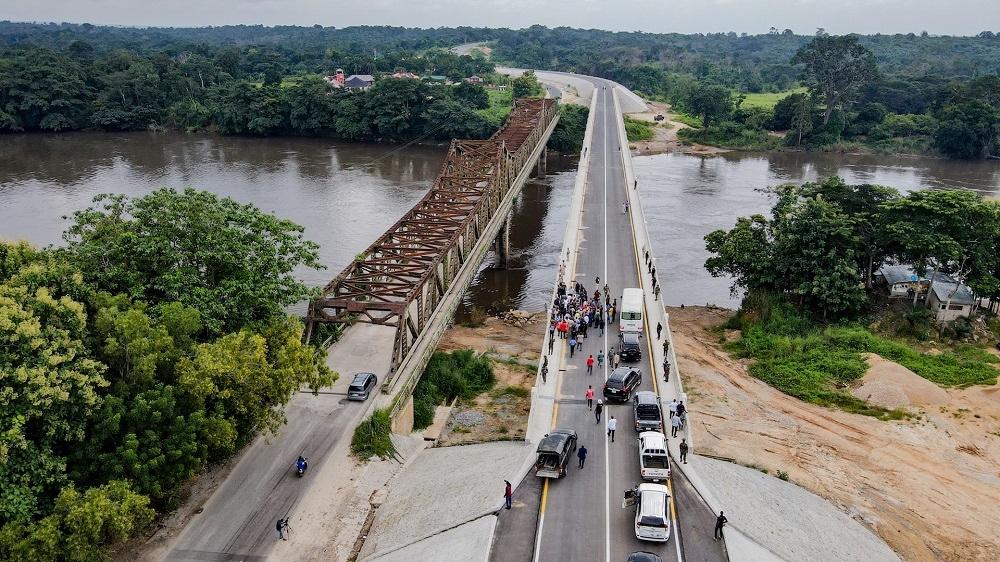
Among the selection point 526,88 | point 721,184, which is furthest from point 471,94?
point 721,184

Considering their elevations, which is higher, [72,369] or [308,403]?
[72,369]

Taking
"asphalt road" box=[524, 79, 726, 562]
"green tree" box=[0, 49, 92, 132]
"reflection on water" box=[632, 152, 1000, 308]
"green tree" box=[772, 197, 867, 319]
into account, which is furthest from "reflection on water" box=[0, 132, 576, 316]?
"asphalt road" box=[524, 79, 726, 562]

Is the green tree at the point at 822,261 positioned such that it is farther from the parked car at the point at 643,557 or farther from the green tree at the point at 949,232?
the parked car at the point at 643,557

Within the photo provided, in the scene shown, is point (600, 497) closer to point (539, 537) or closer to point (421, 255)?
point (539, 537)

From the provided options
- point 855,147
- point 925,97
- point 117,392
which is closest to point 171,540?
point 117,392

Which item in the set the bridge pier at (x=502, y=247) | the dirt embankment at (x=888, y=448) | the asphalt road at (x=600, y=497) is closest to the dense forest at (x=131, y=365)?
the asphalt road at (x=600, y=497)

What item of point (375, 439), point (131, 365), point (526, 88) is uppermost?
point (526, 88)

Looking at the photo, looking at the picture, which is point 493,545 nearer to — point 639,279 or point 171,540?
point 171,540
